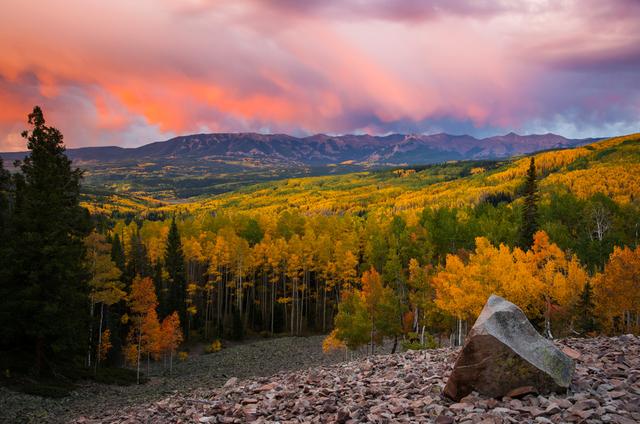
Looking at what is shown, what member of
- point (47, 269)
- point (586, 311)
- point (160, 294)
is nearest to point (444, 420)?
point (47, 269)

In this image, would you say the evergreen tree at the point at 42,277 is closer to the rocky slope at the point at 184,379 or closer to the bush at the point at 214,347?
the rocky slope at the point at 184,379

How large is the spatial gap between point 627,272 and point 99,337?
176ft

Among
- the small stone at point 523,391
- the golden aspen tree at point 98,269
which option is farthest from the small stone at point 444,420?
the golden aspen tree at point 98,269

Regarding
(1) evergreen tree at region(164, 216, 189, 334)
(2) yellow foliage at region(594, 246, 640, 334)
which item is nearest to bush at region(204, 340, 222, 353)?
(1) evergreen tree at region(164, 216, 189, 334)

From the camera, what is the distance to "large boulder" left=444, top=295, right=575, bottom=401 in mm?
12211

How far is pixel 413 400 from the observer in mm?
13359

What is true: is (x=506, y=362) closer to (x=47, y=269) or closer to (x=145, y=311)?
(x=47, y=269)

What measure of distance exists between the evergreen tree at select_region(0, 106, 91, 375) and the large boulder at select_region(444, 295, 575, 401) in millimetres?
31110

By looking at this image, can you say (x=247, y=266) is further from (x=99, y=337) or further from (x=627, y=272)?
(x=627, y=272)

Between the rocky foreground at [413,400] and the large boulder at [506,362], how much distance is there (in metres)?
0.38

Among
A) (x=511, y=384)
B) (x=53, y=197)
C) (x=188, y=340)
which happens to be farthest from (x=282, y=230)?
(x=511, y=384)

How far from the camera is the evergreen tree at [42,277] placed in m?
32.4

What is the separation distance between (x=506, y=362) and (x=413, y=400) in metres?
3.08

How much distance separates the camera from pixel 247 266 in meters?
69.9
